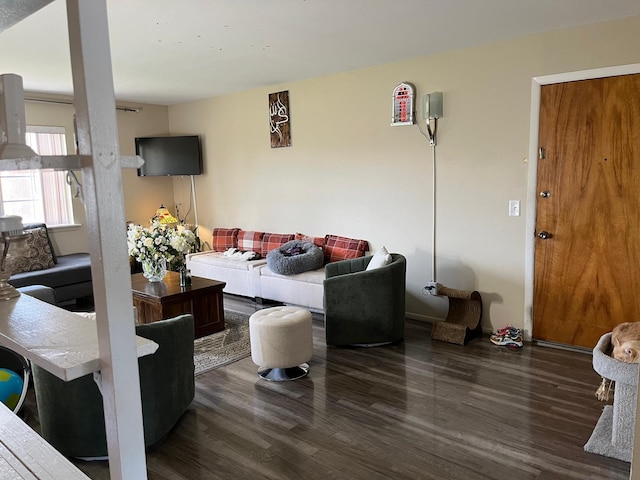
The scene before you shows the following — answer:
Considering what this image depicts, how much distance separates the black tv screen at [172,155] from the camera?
6602mm

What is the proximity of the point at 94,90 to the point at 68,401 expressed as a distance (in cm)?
203

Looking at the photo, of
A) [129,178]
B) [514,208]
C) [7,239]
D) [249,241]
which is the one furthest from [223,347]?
[129,178]

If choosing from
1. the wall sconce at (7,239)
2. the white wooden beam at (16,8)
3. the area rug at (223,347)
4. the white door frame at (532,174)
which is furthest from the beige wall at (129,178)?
the white wooden beam at (16,8)

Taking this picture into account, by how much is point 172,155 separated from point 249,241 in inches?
68.2


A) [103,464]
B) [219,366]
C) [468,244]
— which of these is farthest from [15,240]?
[468,244]

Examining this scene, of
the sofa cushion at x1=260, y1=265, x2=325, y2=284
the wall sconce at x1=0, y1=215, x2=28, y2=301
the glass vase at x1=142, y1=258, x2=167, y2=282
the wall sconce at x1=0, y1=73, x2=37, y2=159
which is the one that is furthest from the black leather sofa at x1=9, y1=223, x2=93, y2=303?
the wall sconce at x1=0, y1=73, x2=37, y2=159

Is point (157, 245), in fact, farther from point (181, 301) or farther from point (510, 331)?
point (510, 331)

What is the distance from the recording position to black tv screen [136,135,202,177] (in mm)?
6602

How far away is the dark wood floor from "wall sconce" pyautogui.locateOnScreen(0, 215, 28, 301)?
1.26 meters

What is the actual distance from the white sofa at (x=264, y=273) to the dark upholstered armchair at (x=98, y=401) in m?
2.20

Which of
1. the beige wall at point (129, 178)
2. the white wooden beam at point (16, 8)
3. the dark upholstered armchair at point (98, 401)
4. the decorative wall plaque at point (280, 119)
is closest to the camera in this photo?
the white wooden beam at point (16, 8)

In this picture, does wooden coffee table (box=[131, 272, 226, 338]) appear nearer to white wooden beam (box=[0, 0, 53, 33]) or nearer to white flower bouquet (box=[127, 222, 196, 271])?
white flower bouquet (box=[127, 222, 196, 271])

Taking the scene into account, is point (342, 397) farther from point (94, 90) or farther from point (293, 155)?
point (293, 155)

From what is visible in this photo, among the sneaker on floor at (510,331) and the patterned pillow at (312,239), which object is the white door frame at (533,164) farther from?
the patterned pillow at (312,239)
